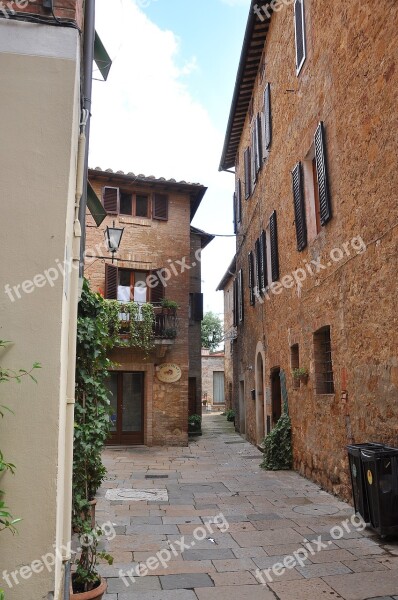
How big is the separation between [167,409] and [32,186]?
11751 mm

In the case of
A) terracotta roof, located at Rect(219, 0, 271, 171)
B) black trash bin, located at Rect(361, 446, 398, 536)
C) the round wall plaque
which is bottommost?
black trash bin, located at Rect(361, 446, 398, 536)

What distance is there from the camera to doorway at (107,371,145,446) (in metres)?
13.9

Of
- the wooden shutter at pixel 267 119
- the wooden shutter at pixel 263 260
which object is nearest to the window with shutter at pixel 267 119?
the wooden shutter at pixel 267 119

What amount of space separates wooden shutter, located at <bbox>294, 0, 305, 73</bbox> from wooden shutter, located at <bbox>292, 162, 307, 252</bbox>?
1989 mm

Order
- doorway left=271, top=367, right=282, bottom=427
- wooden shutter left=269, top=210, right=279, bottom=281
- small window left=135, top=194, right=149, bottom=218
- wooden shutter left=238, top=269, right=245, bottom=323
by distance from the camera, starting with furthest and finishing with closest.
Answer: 1. wooden shutter left=238, top=269, right=245, bottom=323
2. small window left=135, top=194, right=149, bottom=218
3. doorway left=271, top=367, right=282, bottom=427
4. wooden shutter left=269, top=210, right=279, bottom=281

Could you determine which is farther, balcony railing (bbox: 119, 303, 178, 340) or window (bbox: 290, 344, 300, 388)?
balcony railing (bbox: 119, 303, 178, 340)

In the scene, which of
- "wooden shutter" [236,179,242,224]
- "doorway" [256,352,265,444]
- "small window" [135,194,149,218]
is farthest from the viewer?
"wooden shutter" [236,179,242,224]

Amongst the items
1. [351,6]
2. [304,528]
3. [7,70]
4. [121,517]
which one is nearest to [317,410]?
[304,528]

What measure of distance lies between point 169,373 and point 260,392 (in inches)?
106

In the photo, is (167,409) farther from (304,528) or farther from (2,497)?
(2,497)

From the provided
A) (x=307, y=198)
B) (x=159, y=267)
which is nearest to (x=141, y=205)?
(x=159, y=267)

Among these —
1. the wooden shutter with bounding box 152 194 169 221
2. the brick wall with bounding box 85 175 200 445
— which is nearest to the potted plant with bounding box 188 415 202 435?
the brick wall with bounding box 85 175 200 445

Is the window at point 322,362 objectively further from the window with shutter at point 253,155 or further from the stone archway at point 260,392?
the window with shutter at point 253,155

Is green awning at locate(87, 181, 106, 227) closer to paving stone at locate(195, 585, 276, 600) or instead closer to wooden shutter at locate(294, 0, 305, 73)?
paving stone at locate(195, 585, 276, 600)
